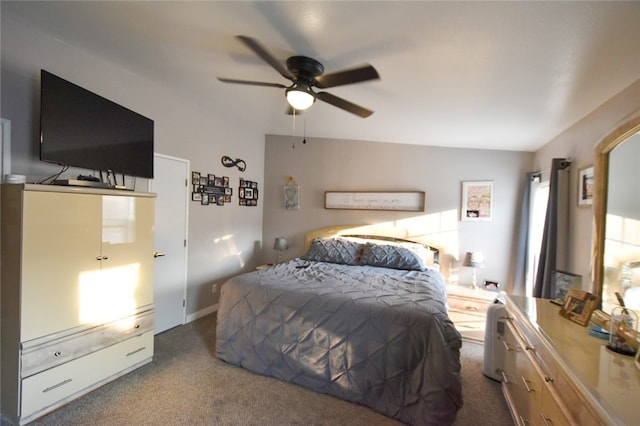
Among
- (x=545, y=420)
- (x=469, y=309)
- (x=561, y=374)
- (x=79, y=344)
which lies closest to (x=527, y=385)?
(x=545, y=420)

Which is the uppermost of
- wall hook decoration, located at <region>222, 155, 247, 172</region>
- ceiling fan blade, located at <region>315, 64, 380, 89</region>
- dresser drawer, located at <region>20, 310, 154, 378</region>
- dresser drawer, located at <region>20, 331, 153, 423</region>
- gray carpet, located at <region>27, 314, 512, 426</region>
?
ceiling fan blade, located at <region>315, 64, 380, 89</region>

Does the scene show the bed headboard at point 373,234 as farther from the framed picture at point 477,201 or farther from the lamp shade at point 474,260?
the framed picture at point 477,201

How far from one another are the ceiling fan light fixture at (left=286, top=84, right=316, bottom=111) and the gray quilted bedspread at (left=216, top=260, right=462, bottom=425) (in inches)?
57.9

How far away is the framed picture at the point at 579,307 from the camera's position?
1558mm

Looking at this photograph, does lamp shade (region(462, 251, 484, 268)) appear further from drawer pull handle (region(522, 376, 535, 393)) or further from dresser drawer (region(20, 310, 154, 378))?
dresser drawer (region(20, 310, 154, 378))

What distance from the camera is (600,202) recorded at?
5.75ft

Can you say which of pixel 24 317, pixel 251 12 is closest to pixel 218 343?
pixel 24 317

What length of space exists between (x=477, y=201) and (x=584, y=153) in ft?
5.05

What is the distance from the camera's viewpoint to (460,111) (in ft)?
8.66

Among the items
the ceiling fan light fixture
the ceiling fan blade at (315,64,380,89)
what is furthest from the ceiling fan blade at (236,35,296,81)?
the ceiling fan blade at (315,64,380,89)

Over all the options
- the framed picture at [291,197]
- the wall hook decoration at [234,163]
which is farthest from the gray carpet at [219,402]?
the framed picture at [291,197]

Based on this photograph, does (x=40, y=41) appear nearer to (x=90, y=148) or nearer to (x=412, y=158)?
(x=90, y=148)

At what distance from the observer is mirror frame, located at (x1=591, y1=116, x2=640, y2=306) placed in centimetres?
166

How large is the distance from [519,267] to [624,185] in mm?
2378
